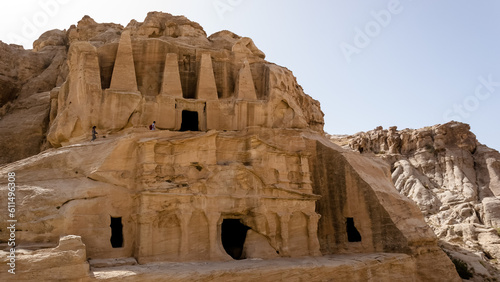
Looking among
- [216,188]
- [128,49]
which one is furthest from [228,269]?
[128,49]

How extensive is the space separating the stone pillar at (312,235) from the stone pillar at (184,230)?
7328 mm

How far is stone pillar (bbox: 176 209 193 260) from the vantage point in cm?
2031

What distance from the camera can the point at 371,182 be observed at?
26422 mm

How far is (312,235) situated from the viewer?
24.5m

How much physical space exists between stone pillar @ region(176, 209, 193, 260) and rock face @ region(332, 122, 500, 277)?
2615 cm

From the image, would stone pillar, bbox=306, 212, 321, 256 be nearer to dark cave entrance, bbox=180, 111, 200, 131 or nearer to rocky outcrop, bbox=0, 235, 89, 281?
dark cave entrance, bbox=180, 111, 200, 131

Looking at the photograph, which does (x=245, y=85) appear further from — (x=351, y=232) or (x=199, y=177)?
(x=351, y=232)

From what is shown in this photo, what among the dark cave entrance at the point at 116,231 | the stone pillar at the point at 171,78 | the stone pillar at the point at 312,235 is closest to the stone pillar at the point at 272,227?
the stone pillar at the point at 312,235

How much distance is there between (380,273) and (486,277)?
11564mm

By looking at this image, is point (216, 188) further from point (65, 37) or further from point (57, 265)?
point (65, 37)

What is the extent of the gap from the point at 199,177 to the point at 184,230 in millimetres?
2909

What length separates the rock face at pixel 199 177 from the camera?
1956 cm

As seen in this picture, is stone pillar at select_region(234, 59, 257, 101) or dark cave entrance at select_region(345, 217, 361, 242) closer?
dark cave entrance at select_region(345, 217, 361, 242)

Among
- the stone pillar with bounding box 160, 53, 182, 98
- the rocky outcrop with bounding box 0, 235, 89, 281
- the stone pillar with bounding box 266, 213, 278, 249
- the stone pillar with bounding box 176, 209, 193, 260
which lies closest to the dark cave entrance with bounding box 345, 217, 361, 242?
the stone pillar with bounding box 266, 213, 278, 249
